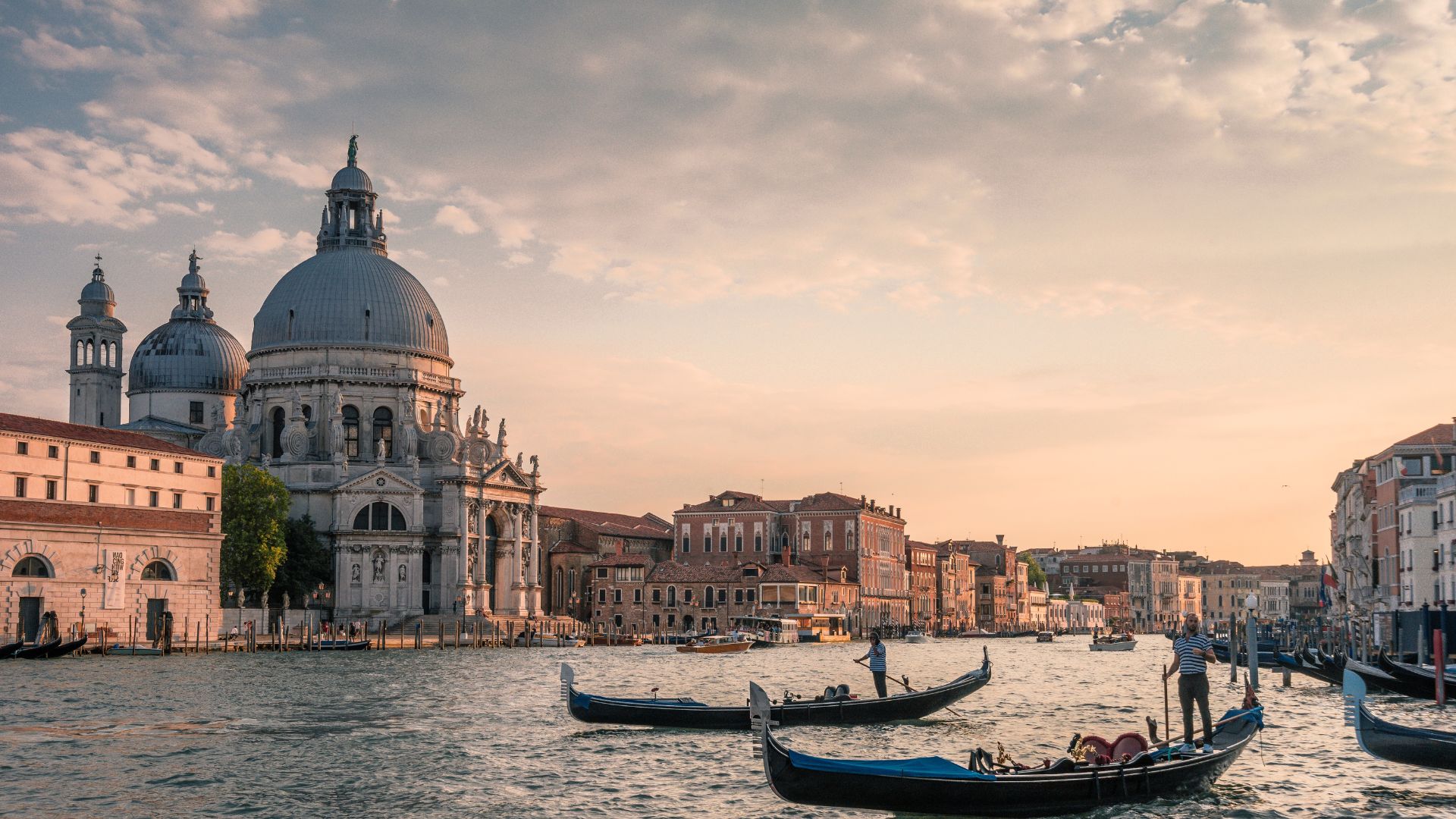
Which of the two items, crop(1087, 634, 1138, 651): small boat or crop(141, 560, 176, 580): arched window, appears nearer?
crop(141, 560, 176, 580): arched window

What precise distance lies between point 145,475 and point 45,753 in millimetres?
35201

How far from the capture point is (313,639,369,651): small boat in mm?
63094

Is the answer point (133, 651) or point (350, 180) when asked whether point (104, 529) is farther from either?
point (350, 180)

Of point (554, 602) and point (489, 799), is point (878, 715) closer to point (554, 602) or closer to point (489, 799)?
point (489, 799)

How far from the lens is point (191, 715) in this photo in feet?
97.6

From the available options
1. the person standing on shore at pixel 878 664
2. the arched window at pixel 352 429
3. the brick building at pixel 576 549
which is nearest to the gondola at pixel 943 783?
the person standing on shore at pixel 878 664

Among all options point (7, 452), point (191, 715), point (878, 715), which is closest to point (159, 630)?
point (7, 452)

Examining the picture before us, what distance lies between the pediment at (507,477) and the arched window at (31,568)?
31851mm

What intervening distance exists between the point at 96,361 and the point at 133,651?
42.7 m

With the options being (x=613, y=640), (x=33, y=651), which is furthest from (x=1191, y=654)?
(x=613, y=640)

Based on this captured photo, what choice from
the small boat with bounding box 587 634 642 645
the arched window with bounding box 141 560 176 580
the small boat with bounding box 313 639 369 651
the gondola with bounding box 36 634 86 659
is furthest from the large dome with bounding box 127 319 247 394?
the gondola with bounding box 36 634 86 659

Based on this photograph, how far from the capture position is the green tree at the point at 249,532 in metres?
66.8

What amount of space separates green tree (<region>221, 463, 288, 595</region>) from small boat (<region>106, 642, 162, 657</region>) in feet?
43.0

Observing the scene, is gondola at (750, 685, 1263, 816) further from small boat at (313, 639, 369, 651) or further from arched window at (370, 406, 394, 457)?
arched window at (370, 406, 394, 457)
